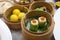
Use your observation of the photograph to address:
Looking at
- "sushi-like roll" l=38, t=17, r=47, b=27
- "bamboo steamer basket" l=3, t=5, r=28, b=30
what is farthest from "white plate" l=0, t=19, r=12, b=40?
"sushi-like roll" l=38, t=17, r=47, b=27

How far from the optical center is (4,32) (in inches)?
24.1

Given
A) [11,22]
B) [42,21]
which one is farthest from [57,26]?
[11,22]

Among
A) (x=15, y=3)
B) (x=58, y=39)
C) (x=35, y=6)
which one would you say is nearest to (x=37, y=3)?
(x=35, y=6)

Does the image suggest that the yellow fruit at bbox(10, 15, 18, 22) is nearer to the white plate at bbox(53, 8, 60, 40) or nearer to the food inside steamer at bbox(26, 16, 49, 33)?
the food inside steamer at bbox(26, 16, 49, 33)

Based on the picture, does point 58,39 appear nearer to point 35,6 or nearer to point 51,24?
point 51,24

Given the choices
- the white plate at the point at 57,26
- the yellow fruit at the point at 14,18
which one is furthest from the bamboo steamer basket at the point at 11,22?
the white plate at the point at 57,26

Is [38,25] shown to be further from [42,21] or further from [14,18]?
[14,18]

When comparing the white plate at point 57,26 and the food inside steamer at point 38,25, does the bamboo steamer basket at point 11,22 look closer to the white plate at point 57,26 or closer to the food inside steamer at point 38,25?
the food inside steamer at point 38,25

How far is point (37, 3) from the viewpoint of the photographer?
2.39ft

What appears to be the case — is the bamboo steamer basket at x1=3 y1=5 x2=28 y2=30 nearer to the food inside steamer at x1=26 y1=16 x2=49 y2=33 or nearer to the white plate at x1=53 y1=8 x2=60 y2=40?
the food inside steamer at x1=26 y1=16 x2=49 y2=33

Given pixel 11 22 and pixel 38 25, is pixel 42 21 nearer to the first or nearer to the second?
pixel 38 25

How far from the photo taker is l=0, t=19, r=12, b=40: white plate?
59cm

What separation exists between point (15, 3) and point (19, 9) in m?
0.06

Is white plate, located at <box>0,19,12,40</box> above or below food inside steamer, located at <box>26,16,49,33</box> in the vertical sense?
below
